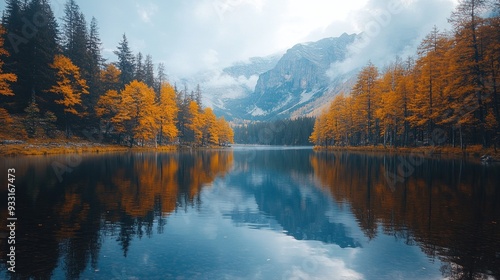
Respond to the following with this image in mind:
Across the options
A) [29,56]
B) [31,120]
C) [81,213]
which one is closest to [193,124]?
[29,56]

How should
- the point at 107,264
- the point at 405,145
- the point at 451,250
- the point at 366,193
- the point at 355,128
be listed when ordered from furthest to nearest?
the point at 355,128, the point at 405,145, the point at 366,193, the point at 451,250, the point at 107,264

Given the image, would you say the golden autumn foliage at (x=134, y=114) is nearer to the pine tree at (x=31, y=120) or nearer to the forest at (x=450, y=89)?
the pine tree at (x=31, y=120)

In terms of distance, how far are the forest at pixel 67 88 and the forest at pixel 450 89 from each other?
46227 millimetres

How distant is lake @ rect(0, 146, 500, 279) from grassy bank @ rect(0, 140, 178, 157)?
23.5 m

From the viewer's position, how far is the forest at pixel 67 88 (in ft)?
153

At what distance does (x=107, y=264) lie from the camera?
7961mm

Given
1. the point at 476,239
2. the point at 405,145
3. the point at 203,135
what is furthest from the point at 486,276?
the point at 203,135

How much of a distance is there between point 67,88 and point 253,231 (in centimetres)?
5163

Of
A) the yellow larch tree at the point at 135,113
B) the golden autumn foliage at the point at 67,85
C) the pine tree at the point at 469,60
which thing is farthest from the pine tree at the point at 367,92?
the golden autumn foliage at the point at 67,85

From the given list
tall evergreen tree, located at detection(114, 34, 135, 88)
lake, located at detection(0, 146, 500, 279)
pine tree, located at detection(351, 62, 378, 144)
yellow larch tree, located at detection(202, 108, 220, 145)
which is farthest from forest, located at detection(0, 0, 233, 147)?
pine tree, located at detection(351, 62, 378, 144)

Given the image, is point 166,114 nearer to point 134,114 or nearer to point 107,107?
point 134,114

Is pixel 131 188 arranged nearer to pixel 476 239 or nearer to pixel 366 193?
pixel 366 193

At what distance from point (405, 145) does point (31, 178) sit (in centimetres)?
5684

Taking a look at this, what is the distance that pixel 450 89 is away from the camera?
39.3 m
